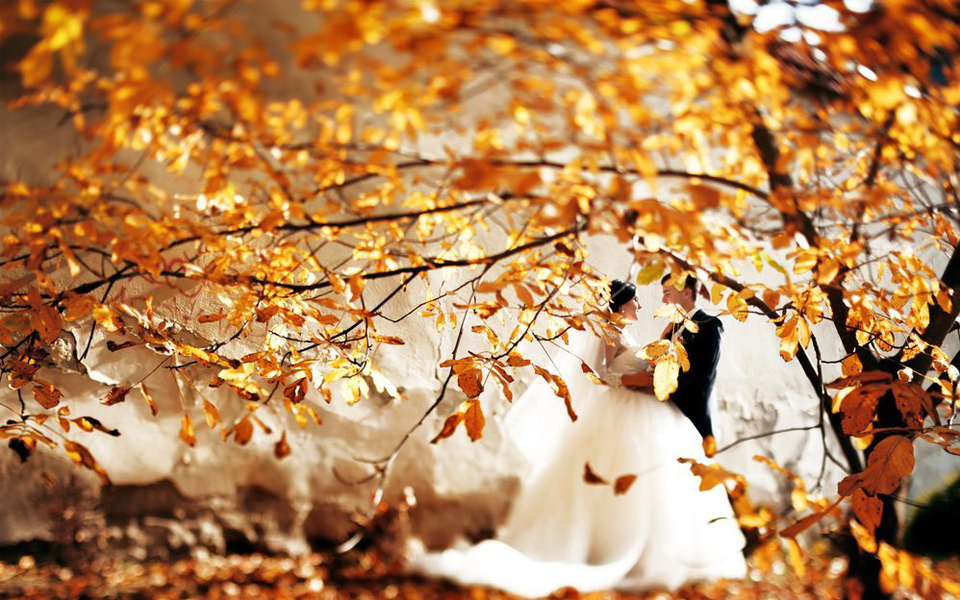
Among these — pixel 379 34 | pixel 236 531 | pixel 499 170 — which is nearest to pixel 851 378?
pixel 499 170

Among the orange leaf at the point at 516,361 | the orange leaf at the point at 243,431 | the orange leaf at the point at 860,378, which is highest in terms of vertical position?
the orange leaf at the point at 860,378

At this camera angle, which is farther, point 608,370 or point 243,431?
point 608,370

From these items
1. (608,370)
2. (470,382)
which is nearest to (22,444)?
(470,382)

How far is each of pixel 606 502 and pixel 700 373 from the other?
1.45 ft

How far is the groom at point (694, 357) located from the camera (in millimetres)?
1247

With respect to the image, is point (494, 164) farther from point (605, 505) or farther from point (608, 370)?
point (605, 505)

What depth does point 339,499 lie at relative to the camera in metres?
1.88

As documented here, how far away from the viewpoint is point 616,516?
1525mm

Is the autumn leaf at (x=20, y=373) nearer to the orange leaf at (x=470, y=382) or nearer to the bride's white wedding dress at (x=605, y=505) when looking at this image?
the orange leaf at (x=470, y=382)

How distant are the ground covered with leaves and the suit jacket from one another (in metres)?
0.52

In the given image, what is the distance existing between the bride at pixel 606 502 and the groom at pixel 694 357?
0.02 meters

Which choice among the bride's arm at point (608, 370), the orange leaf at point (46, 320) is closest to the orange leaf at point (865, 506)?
the bride's arm at point (608, 370)

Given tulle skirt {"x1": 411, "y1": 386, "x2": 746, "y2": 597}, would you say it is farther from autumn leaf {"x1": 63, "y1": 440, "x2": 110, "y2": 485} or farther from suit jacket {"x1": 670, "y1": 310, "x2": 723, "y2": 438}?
autumn leaf {"x1": 63, "y1": 440, "x2": 110, "y2": 485}

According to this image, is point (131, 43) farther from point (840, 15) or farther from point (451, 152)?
point (840, 15)
